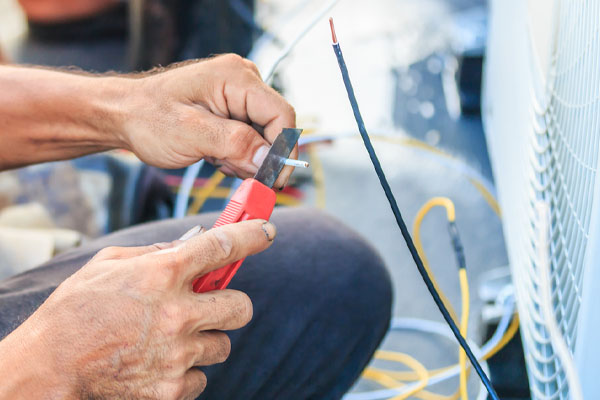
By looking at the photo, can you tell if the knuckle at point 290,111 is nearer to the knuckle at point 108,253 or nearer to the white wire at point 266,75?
the white wire at point 266,75

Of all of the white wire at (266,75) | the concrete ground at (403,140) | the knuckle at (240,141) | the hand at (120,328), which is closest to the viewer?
the hand at (120,328)

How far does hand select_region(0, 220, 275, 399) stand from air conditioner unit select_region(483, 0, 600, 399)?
258 mm

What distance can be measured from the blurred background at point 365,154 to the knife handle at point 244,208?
0.78 feet

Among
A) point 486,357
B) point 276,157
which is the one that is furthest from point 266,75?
point 486,357

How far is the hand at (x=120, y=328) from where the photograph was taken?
0.41m

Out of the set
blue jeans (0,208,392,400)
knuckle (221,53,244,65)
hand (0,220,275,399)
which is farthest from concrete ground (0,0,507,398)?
hand (0,220,275,399)

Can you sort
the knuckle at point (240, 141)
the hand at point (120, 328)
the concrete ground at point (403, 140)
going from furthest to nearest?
the concrete ground at point (403, 140), the knuckle at point (240, 141), the hand at point (120, 328)

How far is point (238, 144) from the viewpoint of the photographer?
521 millimetres

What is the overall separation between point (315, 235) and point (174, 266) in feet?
0.99

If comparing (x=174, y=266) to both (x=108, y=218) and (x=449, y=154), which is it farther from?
(x=449, y=154)

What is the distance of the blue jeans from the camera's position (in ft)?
1.92

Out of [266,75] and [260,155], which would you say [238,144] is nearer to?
[260,155]

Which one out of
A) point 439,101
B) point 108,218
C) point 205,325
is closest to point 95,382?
point 205,325

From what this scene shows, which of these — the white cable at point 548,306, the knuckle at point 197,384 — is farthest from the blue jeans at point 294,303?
the white cable at point 548,306
